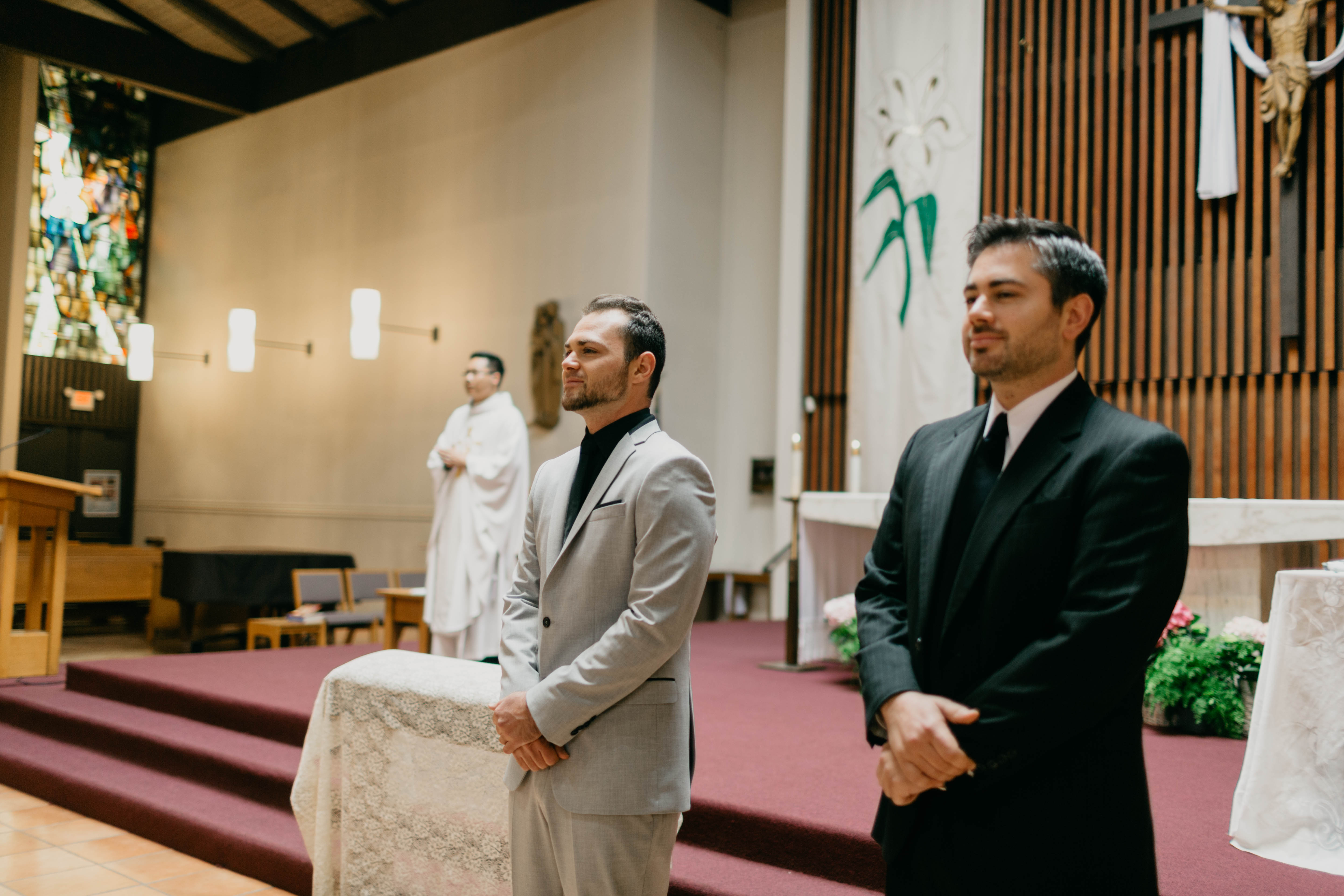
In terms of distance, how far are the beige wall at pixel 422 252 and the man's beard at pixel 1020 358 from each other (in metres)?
6.41

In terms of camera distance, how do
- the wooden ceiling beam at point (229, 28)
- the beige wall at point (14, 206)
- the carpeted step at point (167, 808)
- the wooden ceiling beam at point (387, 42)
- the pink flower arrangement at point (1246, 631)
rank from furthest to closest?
1. the wooden ceiling beam at point (229, 28)
2. the beige wall at point (14, 206)
3. the wooden ceiling beam at point (387, 42)
4. the pink flower arrangement at point (1246, 631)
5. the carpeted step at point (167, 808)

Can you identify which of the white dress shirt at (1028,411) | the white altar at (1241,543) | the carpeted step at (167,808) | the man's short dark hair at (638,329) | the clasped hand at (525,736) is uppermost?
the man's short dark hair at (638,329)

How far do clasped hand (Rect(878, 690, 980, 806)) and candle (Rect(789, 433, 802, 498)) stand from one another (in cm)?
358

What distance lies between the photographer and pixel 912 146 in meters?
6.74

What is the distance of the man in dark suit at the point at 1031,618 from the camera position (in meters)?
1.16

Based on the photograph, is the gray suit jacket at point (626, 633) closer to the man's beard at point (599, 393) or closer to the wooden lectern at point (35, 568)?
the man's beard at point (599, 393)

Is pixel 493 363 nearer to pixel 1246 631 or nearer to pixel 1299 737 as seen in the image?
pixel 1246 631

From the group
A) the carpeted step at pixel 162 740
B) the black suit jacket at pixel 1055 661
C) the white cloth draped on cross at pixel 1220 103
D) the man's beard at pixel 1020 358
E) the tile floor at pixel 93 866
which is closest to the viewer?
the black suit jacket at pixel 1055 661

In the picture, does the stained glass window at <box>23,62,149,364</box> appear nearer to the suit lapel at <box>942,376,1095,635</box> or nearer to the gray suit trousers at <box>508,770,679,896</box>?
the gray suit trousers at <box>508,770,679,896</box>

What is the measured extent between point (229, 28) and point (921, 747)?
11368 mm

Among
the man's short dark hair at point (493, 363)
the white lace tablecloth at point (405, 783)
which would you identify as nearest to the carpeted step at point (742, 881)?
the white lace tablecloth at point (405, 783)

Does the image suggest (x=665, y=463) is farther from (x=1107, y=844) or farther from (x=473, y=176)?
(x=473, y=176)

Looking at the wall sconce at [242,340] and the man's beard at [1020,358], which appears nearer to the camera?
the man's beard at [1020,358]

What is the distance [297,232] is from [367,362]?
1.81 metres
